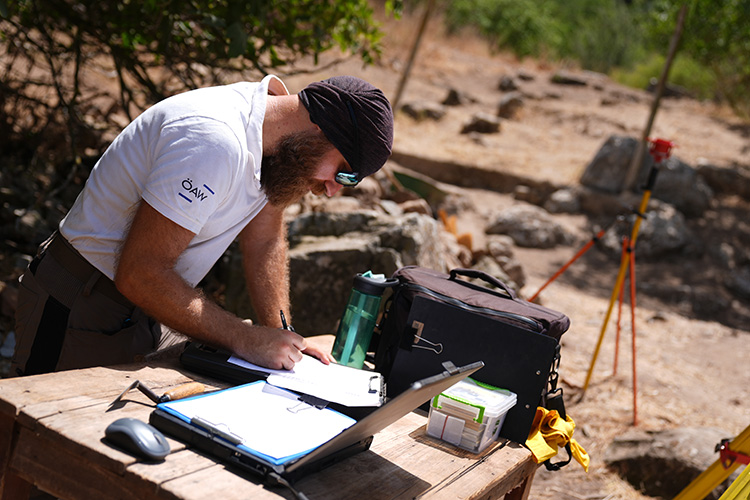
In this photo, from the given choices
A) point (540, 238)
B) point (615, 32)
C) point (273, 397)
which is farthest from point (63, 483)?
point (615, 32)

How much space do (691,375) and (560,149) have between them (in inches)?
313

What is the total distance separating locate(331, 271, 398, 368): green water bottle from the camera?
→ 2.24 metres

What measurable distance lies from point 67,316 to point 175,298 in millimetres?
455

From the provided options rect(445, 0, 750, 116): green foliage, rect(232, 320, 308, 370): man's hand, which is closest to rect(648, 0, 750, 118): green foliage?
rect(445, 0, 750, 116): green foliage

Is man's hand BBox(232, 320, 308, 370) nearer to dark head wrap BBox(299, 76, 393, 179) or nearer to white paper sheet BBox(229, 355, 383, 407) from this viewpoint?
white paper sheet BBox(229, 355, 383, 407)

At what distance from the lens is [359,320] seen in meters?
2.27

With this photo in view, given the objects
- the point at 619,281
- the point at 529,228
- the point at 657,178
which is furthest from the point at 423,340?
the point at 657,178

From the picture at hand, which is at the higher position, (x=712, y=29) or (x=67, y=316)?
(x=712, y=29)

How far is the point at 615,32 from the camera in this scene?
23.2m

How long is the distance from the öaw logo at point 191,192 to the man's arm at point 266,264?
0.62m

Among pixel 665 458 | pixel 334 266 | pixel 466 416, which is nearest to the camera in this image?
pixel 466 416

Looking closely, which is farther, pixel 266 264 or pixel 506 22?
pixel 506 22

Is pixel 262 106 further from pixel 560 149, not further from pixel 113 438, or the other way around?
pixel 560 149

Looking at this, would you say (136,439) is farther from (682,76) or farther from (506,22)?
(506,22)
